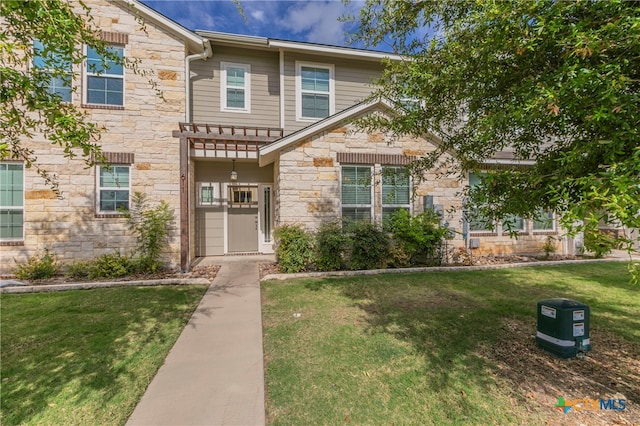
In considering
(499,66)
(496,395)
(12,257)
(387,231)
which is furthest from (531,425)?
(12,257)

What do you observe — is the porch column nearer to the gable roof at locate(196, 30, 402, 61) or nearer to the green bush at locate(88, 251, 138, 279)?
the green bush at locate(88, 251, 138, 279)

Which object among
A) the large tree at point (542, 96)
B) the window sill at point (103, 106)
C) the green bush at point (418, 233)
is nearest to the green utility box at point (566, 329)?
the large tree at point (542, 96)

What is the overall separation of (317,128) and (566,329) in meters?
6.60

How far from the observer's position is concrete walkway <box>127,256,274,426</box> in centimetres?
250

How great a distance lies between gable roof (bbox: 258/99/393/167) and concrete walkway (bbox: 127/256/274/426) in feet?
13.7

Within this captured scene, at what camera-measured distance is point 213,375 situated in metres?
3.11

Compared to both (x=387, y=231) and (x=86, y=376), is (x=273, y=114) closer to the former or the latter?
(x=387, y=231)

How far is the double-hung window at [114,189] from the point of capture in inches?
306

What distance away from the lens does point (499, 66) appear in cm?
245

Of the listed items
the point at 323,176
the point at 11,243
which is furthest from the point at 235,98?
the point at 11,243

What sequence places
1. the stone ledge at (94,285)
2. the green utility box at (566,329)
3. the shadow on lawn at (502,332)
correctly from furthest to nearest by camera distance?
1. the stone ledge at (94,285)
2. the green utility box at (566,329)
3. the shadow on lawn at (502,332)

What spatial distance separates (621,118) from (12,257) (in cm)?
1132

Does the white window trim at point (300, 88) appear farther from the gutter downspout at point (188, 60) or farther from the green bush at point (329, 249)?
the green bush at point (329, 249)

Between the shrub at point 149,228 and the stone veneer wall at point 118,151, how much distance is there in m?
0.22
